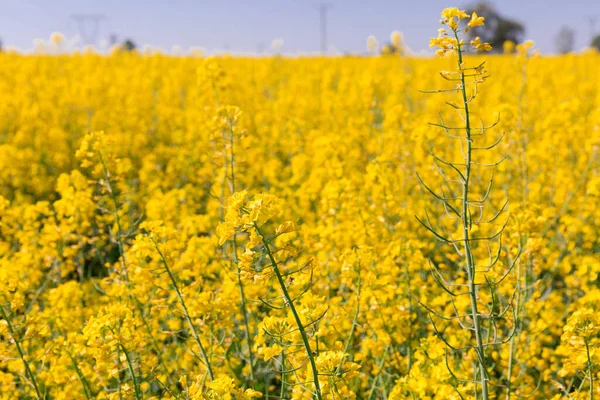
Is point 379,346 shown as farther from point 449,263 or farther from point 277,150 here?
point 277,150

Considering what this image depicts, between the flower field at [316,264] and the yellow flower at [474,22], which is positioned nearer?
the yellow flower at [474,22]

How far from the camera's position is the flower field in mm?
1846

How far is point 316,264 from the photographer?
5.51 ft

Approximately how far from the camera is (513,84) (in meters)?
8.76

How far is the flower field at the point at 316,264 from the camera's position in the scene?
1.85 m

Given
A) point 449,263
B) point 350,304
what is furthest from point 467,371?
point 449,263

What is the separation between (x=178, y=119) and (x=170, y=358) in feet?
18.3

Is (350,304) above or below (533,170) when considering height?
below

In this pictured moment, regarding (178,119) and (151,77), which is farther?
(151,77)

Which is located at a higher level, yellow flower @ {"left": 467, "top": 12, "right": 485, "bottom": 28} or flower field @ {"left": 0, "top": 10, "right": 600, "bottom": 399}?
yellow flower @ {"left": 467, "top": 12, "right": 485, "bottom": 28}

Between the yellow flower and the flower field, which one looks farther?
the flower field

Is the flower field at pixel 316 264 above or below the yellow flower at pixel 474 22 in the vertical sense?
below

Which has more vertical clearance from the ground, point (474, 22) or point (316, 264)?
point (474, 22)

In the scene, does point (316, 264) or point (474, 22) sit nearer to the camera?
point (474, 22)
